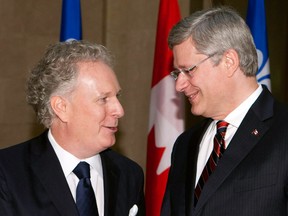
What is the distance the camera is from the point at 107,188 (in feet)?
9.90

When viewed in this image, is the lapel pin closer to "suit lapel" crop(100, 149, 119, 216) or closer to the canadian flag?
"suit lapel" crop(100, 149, 119, 216)

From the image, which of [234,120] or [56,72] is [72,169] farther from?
[234,120]

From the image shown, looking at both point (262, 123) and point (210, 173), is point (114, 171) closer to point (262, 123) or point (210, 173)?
point (210, 173)

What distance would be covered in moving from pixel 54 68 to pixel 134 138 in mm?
3206

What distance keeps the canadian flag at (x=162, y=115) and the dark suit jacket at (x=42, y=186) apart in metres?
1.81

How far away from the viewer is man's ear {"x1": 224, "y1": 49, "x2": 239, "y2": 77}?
9.60 ft

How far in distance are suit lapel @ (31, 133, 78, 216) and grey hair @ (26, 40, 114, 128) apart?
137mm

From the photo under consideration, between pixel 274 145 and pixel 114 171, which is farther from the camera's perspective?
pixel 114 171

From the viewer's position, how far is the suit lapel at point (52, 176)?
284 cm

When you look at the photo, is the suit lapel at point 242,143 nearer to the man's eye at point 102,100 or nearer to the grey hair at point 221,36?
the grey hair at point 221,36

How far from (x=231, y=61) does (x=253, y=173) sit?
54 cm

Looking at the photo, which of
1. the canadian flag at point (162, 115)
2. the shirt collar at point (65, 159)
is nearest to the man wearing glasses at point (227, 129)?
the shirt collar at point (65, 159)

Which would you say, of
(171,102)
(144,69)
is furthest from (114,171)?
(144,69)

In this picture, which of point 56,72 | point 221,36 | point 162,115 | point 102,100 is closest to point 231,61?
point 221,36
